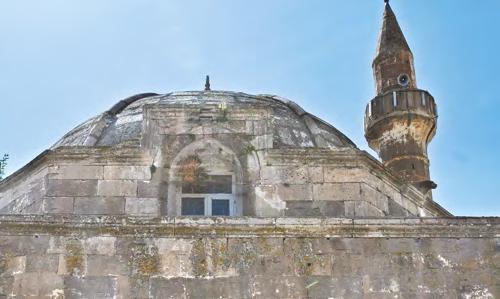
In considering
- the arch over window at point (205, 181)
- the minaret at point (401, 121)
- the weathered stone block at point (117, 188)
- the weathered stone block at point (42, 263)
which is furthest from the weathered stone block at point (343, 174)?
the minaret at point (401, 121)

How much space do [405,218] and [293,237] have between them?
1.29m

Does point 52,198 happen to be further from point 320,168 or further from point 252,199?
point 320,168

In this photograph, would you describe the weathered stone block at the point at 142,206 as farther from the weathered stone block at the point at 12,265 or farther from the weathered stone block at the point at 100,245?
the weathered stone block at the point at 12,265

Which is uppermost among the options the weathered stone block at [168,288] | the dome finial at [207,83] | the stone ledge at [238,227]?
the dome finial at [207,83]

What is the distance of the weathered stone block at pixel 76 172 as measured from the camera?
10477 millimetres

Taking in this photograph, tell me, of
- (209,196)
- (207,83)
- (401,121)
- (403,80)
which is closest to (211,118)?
(209,196)

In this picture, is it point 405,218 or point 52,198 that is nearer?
point 405,218

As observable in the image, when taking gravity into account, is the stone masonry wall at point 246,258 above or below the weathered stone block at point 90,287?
above

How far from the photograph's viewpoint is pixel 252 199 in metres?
10.3

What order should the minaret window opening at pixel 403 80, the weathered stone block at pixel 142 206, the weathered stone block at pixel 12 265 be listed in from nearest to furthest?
the weathered stone block at pixel 12 265, the weathered stone block at pixel 142 206, the minaret window opening at pixel 403 80

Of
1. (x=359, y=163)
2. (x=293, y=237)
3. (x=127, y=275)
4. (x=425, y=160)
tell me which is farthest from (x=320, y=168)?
(x=425, y=160)

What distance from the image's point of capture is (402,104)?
16.1 meters

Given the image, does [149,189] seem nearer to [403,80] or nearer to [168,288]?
[168,288]

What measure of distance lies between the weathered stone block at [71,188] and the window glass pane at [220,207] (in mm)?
1513
